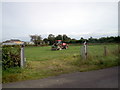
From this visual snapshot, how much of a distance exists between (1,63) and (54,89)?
11.3 feet

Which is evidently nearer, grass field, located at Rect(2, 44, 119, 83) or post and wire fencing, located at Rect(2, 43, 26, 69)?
grass field, located at Rect(2, 44, 119, 83)

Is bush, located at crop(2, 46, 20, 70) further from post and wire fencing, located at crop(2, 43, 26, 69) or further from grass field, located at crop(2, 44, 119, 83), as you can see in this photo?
grass field, located at crop(2, 44, 119, 83)

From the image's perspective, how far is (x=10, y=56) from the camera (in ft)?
18.9

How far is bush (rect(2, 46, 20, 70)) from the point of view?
5.54m

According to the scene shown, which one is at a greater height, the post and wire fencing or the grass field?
the post and wire fencing

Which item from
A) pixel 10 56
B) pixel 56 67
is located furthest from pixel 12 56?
pixel 56 67

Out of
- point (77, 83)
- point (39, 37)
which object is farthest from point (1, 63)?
point (39, 37)

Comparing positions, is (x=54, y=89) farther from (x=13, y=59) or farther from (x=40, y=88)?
(x=13, y=59)

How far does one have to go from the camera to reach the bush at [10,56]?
554 centimetres

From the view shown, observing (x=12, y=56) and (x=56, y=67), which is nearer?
(x=12, y=56)

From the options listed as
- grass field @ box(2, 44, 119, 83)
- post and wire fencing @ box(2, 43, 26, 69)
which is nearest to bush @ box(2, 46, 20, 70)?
post and wire fencing @ box(2, 43, 26, 69)

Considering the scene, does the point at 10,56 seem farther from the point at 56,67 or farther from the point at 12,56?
the point at 56,67

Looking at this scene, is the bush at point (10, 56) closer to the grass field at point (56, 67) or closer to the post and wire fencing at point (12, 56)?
the post and wire fencing at point (12, 56)

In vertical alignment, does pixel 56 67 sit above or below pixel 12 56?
below
